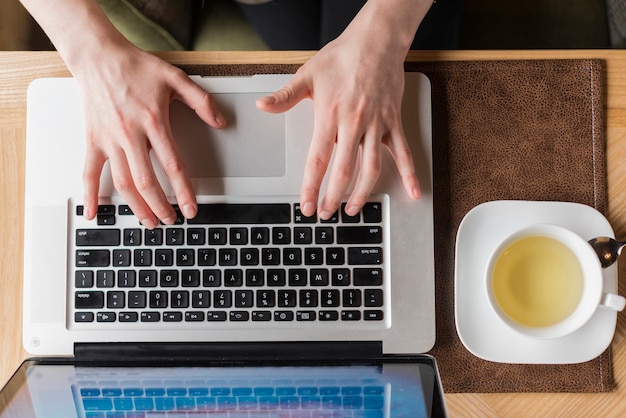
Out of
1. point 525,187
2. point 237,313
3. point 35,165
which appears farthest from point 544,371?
point 35,165

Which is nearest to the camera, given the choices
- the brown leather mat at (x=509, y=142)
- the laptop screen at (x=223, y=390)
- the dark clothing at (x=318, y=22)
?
the laptop screen at (x=223, y=390)

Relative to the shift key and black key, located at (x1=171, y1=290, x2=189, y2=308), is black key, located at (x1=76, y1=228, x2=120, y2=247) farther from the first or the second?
the shift key

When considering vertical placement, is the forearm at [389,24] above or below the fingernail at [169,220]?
above

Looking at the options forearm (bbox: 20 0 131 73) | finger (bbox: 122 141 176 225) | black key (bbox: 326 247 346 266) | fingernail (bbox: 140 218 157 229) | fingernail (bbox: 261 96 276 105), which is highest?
forearm (bbox: 20 0 131 73)

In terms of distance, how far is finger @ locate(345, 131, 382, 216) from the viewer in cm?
62

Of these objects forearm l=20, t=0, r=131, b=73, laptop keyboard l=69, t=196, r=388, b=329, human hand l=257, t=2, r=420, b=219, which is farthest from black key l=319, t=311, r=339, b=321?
forearm l=20, t=0, r=131, b=73

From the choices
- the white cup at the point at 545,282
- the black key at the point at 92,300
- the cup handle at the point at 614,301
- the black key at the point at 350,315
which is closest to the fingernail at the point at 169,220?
the black key at the point at 92,300

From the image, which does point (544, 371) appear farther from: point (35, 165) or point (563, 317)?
point (35, 165)

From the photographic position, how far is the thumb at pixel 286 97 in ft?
1.94

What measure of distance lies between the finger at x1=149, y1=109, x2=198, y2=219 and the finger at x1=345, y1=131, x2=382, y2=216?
0.16 metres

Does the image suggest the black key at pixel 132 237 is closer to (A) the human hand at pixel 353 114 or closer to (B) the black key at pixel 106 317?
(B) the black key at pixel 106 317

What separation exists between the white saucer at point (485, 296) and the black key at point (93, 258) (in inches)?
14.6

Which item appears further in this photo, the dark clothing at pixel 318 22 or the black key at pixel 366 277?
the dark clothing at pixel 318 22

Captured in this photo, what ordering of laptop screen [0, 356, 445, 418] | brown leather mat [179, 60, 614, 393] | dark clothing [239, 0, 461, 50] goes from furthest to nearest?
dark clothing [239, 0, 461, 50]
brown leather mat [179, 60, 614, 393]
laptop screen [0, 356, 445, 418]
